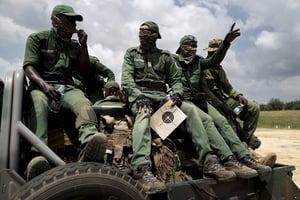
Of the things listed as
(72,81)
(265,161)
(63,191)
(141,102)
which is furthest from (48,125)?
(265,161)

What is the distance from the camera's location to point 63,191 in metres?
2.56

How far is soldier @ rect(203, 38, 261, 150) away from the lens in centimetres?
578

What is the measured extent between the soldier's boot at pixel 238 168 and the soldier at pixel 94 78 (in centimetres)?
185

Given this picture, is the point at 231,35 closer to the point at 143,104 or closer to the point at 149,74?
the point at 149,74

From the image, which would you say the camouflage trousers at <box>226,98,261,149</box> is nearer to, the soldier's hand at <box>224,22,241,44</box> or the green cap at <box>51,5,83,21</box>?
the soldier's hand at <box>224,22,241,44</box>

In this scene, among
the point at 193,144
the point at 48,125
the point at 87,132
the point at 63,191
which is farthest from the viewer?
the point at 193,144

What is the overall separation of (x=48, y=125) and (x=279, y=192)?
8.48 ft

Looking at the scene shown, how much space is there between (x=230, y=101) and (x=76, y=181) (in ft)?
13.1

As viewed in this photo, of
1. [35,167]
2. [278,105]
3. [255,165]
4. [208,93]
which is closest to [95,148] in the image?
[35,167]

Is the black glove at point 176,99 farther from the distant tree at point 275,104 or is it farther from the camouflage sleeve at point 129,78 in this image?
the distant tree at point 275,104

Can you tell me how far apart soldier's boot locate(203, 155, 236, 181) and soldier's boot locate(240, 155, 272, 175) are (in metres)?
0.42

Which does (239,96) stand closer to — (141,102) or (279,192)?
(279,192)

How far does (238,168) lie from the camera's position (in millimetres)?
4102

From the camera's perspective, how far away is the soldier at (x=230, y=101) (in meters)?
5.78
